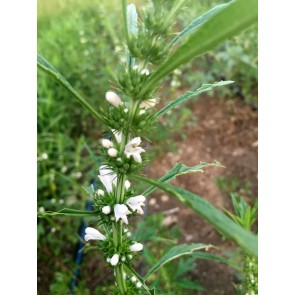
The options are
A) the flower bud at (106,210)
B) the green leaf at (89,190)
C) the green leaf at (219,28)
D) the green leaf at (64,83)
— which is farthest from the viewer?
the green leaf at (89,190)

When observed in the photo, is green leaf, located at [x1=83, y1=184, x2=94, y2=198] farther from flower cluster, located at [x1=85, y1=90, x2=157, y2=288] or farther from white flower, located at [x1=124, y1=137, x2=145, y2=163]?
white flower, located at [x1=124, y1=137, x2=145, y2=163]

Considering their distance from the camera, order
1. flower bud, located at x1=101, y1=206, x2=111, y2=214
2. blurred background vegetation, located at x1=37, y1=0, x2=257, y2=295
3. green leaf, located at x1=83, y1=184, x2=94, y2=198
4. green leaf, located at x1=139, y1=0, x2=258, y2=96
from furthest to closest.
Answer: blurred background vegetation, located at x1=37, y1=0, x2=257, y2=295 < green leaf, located at x1=83, y1=184, x2=94, y2=198 < flower bud, located at x1=101, y1=206, x2=111, y2=214 < green leaf, located at x1=139, y1=0, x2=258, y2=96

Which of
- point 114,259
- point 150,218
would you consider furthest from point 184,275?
point 114,259

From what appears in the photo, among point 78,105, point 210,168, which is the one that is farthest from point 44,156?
point 210,168

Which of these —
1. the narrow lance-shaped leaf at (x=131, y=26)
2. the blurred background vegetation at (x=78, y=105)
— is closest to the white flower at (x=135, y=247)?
the narrow lance-shaped leaf at (x=131, y=26)

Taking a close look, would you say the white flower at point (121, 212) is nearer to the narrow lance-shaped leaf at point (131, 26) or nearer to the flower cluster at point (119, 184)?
the flower cluster at point (119, 184)

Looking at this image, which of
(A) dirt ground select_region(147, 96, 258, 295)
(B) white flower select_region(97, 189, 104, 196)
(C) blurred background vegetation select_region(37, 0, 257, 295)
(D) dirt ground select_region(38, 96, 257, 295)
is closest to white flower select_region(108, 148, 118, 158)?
(B) white flower select_region(97, 189, 104, 196)
